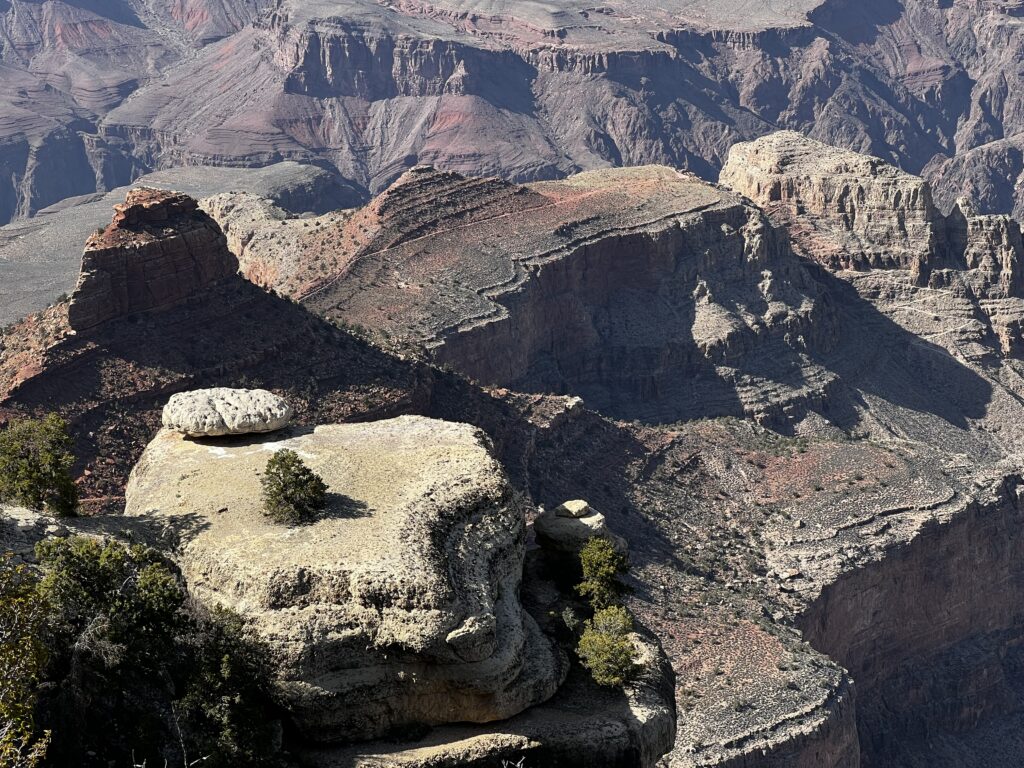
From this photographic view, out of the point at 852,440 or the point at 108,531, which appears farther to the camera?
the point at 852,440

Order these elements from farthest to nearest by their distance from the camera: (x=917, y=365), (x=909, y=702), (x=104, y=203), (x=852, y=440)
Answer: (x=104, y=203) < (x=917, y=365) < (x=852, y=440) < (x=909, y=702)

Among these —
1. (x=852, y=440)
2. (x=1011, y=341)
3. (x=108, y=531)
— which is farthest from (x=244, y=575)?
(x=1011, y=341)

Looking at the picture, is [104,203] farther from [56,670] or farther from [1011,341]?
[56,670]

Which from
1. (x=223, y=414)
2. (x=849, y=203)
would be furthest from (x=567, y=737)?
(x=849, y=203)


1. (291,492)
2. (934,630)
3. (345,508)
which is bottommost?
(934,630)

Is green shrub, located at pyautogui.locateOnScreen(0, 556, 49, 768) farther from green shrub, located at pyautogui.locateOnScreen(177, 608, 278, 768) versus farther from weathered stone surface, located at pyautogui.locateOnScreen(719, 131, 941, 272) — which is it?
weathered stone surface, located at pyautogui.locateOnScreen(719, 131, 941, 272)

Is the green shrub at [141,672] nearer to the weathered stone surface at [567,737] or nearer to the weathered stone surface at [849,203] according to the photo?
the weathered stone surface at [567,737]

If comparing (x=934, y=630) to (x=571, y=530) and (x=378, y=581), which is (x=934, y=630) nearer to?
(x=571, y=530)
